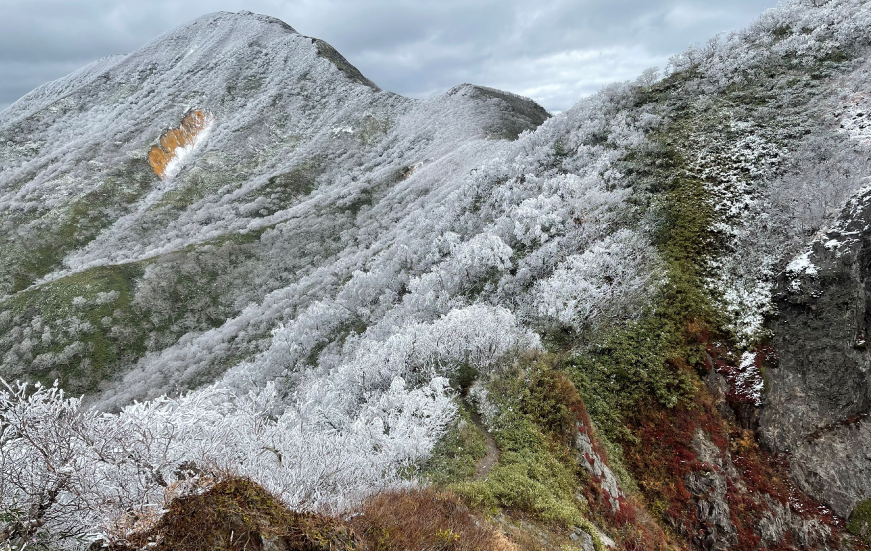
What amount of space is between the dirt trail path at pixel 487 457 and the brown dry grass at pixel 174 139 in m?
68.1

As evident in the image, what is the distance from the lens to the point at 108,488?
17.2 ft

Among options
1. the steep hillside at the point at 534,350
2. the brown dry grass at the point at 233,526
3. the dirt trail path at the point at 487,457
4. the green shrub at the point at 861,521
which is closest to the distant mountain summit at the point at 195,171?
the steep hillside at the point at 534,350

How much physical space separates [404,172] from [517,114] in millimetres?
21084

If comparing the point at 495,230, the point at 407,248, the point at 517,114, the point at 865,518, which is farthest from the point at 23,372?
the point at 517,114

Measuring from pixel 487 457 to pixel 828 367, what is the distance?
34.8ft

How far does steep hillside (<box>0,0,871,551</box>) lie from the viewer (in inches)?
246

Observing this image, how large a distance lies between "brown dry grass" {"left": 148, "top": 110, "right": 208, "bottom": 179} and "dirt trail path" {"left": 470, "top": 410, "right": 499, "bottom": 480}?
6811 centimetres

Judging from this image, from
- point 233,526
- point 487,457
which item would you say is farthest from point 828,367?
point 233,526

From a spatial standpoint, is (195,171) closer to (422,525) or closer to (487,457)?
(487,457)

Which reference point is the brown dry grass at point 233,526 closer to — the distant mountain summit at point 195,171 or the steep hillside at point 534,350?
the steep hillside at point 534,350

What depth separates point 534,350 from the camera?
13.7 meters

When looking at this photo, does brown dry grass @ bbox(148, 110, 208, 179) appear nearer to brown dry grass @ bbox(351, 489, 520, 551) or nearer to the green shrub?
brown dry grass @ bbox(351, 489, 520, 551)

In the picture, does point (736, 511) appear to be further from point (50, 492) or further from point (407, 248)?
point (407, 248)

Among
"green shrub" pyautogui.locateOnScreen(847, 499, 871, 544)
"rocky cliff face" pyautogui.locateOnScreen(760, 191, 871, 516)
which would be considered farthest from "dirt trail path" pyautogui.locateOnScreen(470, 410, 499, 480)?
"green shrub" pyautogui.locateOnScreen(847, 499, 871, 544)
